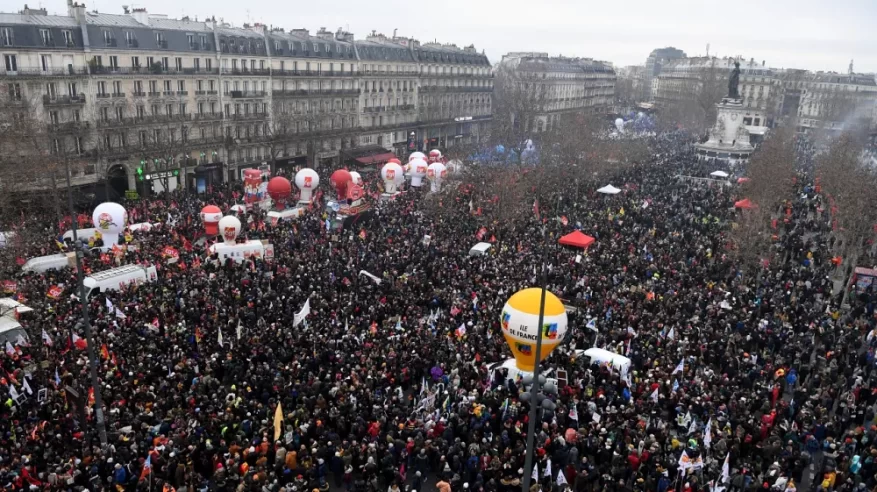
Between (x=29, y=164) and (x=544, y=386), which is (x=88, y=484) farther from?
(x=29, y=164)

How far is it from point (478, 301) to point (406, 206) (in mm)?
16306

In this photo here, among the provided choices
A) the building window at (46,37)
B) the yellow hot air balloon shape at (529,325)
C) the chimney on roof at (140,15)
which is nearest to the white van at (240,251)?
the yellow hot air balloon shape at (529,325)

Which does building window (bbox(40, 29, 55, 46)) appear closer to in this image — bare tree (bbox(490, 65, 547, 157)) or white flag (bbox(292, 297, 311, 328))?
white flag (bbox(292, 297, 311, 328))

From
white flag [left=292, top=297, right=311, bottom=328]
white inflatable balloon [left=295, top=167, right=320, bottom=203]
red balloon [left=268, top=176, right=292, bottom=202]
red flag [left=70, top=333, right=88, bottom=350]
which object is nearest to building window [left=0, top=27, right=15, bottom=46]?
red balloon [left=268, top=176, right=292, bottom=202]

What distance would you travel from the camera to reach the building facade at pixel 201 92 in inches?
1598

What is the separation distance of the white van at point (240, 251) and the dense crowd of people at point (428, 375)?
1311 millimetres

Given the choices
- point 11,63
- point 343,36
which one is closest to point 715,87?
point 343,36

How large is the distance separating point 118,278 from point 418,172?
26864mm

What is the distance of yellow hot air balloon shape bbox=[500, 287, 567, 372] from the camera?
1877cm

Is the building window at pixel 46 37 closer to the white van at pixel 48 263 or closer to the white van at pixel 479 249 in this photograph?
the white van at pixel 48 263

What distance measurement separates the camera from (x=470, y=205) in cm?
4022

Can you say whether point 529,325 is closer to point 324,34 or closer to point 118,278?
point 118,278

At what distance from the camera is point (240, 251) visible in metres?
29.6

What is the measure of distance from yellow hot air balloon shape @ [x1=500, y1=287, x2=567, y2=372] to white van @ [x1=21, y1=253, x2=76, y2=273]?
19611mm
